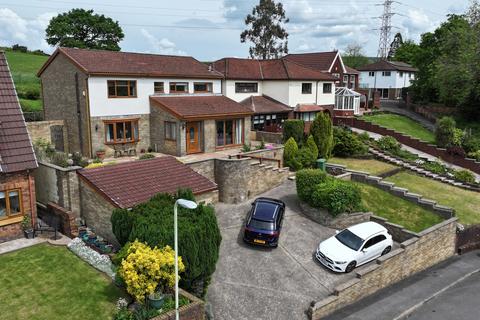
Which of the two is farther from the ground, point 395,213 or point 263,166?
point 263,166

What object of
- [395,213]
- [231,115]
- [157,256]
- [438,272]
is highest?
[231,115]

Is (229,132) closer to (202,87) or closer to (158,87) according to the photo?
(202,87)

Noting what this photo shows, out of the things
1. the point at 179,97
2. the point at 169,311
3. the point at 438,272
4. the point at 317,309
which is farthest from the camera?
the point at 179,97

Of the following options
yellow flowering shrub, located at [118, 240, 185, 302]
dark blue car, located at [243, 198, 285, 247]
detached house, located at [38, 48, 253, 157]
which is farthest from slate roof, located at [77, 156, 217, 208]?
detached house, located at [38, 48, 253, 157]

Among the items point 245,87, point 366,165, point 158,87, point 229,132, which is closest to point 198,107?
point 229,132

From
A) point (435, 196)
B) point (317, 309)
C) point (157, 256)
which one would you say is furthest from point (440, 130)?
point (157, 256)

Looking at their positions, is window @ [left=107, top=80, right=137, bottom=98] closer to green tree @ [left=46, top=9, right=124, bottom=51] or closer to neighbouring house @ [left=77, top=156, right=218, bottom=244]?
neighbouring house @ [left=77, top=156, right=218, bottom=244]

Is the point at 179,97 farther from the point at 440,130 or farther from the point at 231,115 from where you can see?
the point at 440,130
